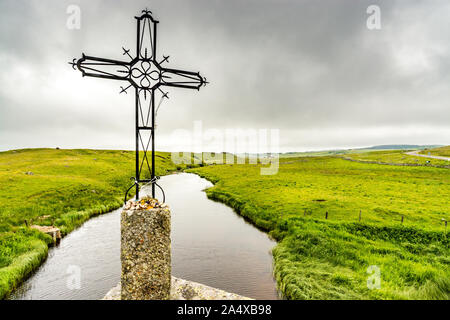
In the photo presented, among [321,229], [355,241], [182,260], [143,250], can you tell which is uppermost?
[143,250]

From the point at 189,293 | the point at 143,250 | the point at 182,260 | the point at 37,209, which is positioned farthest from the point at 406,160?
the point at 37,209

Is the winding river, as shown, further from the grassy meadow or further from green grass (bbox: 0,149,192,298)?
the grassy meadow

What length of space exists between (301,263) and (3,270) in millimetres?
17867

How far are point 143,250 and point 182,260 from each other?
10381 millimetres

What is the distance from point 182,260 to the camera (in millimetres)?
15984

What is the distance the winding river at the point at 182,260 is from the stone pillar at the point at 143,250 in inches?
291

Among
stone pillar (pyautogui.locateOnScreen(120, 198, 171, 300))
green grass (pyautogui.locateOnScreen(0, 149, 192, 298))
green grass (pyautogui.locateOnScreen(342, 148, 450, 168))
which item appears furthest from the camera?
green grass (pyautogui.locateOnScreen(342, 148, 450, 168))

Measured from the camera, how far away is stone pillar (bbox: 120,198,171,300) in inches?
260

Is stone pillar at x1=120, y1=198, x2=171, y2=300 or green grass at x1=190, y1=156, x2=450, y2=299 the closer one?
stone pillar at x1=120, y1=198, x2=171, y2=300

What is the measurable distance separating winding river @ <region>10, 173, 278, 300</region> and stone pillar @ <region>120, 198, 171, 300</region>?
24.3 feet

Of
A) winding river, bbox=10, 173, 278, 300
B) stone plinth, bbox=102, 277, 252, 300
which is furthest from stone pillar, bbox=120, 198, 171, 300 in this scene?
winding river, bbox=10, 173, 278, 300

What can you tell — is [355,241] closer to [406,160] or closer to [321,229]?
[321,229]

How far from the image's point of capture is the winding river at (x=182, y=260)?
41.7ft
